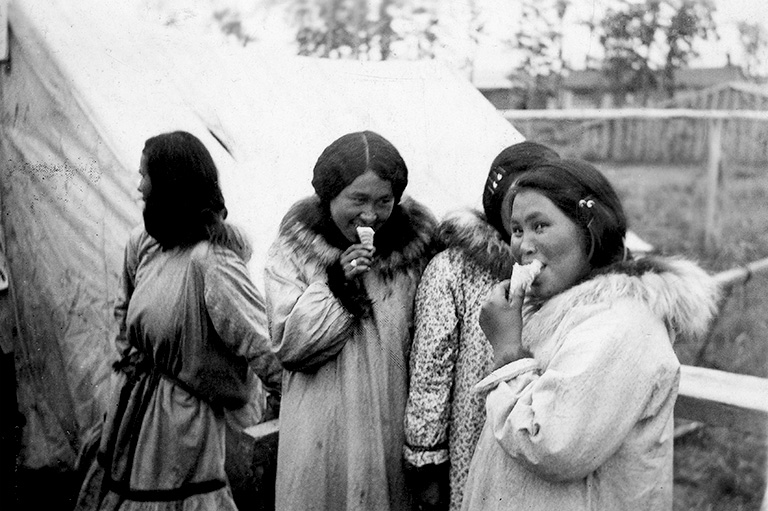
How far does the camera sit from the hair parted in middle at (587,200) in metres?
1.60

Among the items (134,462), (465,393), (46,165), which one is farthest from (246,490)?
(46,165)

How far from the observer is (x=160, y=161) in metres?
2.44

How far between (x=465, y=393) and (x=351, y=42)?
1689 millimetres

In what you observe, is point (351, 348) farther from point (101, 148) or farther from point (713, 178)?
point (713, 178)

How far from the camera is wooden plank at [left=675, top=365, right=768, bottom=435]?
2.54m

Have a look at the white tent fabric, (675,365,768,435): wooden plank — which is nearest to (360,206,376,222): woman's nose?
the white tent fabric

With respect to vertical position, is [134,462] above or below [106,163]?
below

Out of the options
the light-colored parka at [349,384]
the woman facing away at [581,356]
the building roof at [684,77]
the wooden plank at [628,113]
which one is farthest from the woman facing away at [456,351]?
the wooden plank at [628,113]

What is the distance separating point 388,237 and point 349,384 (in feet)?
1.44

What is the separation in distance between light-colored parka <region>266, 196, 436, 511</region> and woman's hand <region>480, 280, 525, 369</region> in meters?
0.46

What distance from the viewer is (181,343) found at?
2426 millimetres

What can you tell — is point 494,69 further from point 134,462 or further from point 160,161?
point 134,462

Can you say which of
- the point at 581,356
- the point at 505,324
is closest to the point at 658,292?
the point at 581,356

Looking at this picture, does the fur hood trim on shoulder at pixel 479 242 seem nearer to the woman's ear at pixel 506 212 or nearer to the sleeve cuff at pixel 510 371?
the woman's ear at pixel 506 212
